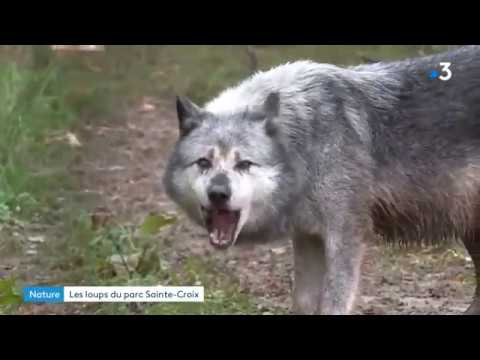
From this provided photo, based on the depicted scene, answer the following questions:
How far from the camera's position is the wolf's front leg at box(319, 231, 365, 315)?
6.23 metres

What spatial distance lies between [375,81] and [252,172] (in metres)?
1.11

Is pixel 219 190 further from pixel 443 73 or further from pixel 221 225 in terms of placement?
pixel 443 73

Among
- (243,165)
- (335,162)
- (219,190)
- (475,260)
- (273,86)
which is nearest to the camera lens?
(219,190)

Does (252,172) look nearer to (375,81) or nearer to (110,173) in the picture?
(375,81)

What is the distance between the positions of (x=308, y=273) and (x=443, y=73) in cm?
153

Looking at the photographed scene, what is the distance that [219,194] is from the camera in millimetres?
5891

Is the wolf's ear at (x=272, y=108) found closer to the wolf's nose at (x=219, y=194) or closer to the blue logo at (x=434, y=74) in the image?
the wolf's nose at (x=219, y=194)

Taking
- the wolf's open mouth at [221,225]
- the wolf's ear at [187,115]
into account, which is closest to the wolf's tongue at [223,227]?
the wolf's open mouth at [221,225]

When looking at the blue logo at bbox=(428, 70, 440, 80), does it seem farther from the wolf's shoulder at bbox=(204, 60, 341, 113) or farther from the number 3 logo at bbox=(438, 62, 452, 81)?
the wolf's shoulder at bbox=(204, 60, 341, 113)

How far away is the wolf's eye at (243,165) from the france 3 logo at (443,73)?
138 centimetres

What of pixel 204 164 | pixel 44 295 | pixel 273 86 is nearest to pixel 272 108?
pixel 273 86

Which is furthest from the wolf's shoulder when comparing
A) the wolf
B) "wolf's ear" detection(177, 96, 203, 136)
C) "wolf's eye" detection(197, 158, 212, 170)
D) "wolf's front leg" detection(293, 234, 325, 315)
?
"wolf's front leg" detection(293, 234, 325, 315)

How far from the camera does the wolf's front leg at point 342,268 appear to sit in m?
6.23

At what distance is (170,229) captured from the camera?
766 centimetres
